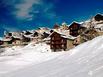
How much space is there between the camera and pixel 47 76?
1264cm

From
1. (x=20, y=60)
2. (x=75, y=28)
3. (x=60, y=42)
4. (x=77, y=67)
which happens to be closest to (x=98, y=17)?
(x=75, y=28)

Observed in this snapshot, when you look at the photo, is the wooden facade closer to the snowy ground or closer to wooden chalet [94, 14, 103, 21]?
wooden chalet [94, 14, 103, 21]

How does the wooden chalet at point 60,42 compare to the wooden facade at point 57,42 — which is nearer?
the wooden chalet at point 60,42

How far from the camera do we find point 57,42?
214ft

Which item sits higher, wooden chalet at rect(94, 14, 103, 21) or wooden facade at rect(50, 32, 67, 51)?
wooden chalet at rect(94, 14, 103, 21)

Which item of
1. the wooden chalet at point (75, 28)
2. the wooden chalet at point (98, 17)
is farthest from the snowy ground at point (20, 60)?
the wooden chalet at point (98, 17)

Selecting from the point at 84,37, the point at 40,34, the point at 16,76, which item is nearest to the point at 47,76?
the point at 16,76

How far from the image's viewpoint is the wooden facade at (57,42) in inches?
2511

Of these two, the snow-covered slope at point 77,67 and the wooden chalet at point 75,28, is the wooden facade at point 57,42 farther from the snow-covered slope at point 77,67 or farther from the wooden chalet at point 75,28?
the snow-covered slope at point 77,67

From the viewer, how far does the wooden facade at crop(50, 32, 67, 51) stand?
63.8 m

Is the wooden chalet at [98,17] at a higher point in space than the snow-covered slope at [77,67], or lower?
higher

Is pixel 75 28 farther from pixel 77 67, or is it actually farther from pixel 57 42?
pixel 77 67

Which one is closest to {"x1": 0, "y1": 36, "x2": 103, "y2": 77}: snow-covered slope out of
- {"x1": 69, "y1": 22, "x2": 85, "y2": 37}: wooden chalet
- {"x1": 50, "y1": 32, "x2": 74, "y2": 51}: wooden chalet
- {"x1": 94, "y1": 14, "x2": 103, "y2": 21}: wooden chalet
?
{"x1": 50, "y1": 32, "x2": 74, "y2": 51}: wooden chalet

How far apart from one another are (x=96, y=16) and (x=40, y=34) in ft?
89.9
